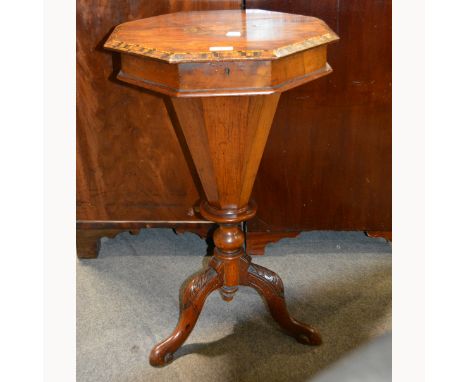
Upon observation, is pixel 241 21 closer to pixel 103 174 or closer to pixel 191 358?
pixel 103 174

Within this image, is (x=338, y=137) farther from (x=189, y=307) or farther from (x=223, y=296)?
(x=189, y=307)

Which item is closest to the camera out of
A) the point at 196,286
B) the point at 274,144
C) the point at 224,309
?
the point at 196,286

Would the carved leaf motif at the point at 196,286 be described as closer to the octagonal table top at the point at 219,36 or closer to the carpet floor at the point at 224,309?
the carpet floor at the point at 224,309

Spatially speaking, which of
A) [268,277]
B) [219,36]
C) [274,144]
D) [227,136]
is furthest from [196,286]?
[219,36]

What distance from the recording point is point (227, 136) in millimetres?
1623

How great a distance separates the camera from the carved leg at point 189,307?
6.57 feet

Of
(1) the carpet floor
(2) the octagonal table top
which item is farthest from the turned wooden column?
(1) the carpet floor

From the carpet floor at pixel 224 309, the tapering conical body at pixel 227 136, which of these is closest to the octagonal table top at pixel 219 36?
the tapering conical body at pixel 227 136

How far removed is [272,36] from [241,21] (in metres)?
0.30

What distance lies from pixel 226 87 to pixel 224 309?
1.15 metres

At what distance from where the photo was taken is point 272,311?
2119mm

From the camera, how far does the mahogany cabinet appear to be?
2.23m

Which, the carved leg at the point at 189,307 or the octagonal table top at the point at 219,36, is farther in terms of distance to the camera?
the carved leg at the point at 189,307

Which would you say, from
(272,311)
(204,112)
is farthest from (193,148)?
(272,311)
